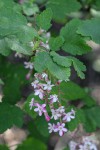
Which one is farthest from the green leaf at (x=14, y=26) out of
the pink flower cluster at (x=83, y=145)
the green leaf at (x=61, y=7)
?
the pink flower cluster at (x=83, y=145)

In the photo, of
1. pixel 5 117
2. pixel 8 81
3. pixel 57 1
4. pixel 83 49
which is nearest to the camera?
pixel 83 49

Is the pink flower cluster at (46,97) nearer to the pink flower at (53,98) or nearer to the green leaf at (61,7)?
the pink flower at (53,98)

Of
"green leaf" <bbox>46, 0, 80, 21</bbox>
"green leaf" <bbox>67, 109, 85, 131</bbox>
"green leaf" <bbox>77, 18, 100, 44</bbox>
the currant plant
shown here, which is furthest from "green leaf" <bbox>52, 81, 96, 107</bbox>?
"green leaf" <bbox>77, 18, 100, 44</bbox>

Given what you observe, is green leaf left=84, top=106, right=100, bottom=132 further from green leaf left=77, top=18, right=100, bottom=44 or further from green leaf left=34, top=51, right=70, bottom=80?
green leaf left=34, top=51, right=70, bottom=80

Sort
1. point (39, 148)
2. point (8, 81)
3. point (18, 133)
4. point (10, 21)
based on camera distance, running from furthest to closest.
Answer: point (18, 133)
point (39, 148)
point (8, 81)
point (10, 21)

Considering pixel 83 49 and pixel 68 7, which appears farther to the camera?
pixel 68 7

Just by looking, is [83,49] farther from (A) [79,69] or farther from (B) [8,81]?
(B) [8,81]

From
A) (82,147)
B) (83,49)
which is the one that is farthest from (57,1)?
(82,147)
